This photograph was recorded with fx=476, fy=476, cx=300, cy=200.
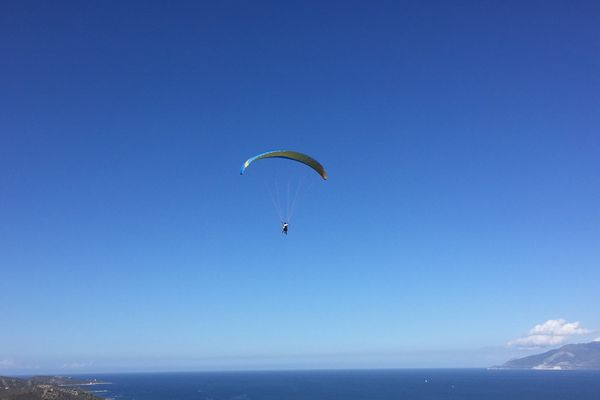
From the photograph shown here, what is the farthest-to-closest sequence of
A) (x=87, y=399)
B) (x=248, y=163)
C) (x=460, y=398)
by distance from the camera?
(x=460, y=398) < (x=87, y=399) < (x=248, y=163)

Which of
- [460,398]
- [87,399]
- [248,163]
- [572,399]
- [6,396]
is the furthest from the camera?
Result: [460,398]

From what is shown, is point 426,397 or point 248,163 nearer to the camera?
point 248,163

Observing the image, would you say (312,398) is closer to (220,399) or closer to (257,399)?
(257,399)

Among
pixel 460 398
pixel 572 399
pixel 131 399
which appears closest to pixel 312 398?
pixel 460 398

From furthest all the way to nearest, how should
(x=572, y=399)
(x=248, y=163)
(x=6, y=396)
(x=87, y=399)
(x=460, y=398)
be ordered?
1. (x=460, y=398)
2. (x=572, y=399)
3. (x=87, y=399)
4. (x=6, y=396)
5. (x=248, y=163)

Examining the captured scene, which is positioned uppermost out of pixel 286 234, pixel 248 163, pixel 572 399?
pixel 248 163

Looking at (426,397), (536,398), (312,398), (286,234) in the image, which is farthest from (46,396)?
(536,398)

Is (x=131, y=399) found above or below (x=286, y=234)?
below

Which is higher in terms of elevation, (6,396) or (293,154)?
(293,154)

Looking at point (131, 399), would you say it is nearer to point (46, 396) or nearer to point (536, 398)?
point (46, 396)
